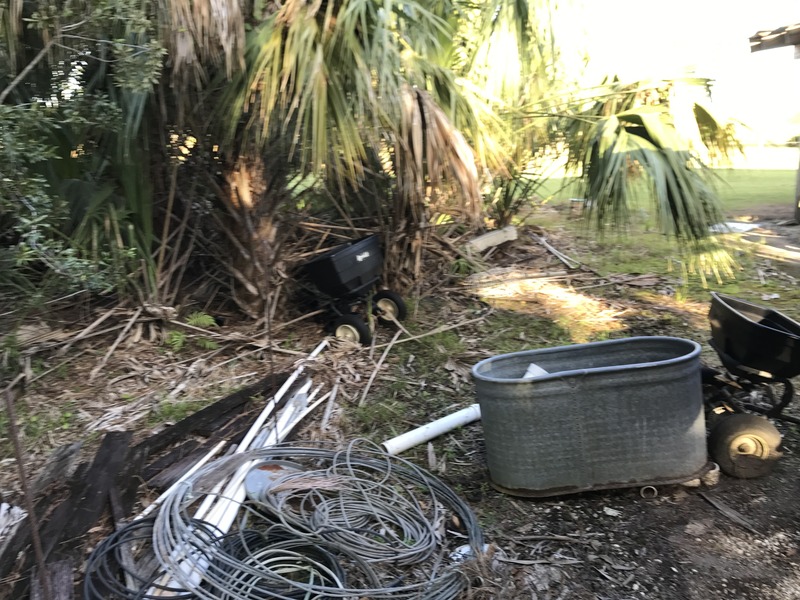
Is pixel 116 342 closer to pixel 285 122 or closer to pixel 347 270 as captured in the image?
pixel 347 270

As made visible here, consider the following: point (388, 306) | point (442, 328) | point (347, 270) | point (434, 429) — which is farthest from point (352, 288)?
point (434, 429)

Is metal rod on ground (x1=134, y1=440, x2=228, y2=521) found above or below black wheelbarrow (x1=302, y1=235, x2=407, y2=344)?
below

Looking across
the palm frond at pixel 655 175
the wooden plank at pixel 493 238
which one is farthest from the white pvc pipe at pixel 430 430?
the wooden plank at pixel 493 238

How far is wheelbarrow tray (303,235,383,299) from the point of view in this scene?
470 centimetres

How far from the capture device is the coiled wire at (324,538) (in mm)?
2541

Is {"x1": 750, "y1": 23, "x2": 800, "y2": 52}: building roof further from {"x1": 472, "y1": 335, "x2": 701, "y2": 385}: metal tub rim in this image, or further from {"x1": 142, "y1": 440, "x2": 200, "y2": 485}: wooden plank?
{"x1": 142, "y1": 440, "x2": 200, "y2": 485}: wooden plank

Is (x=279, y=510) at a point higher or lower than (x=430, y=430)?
higher

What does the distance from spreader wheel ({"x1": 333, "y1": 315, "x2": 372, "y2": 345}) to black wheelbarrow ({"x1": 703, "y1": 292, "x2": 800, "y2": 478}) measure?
251cm

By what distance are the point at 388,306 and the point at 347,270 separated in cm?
71

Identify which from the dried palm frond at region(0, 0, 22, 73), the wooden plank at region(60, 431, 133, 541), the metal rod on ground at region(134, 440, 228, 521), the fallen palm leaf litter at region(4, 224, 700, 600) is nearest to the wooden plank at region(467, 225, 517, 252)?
the fallen palm leaf litter at region(4, 224, 700, 600)

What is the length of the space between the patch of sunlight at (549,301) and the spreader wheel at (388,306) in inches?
43.1

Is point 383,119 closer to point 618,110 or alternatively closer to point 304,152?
point 304,152

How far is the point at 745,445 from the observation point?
128 inches

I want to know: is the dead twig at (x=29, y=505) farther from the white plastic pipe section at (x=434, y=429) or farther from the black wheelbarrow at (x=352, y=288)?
the black wheelbarrow at (x=352, y=288)
